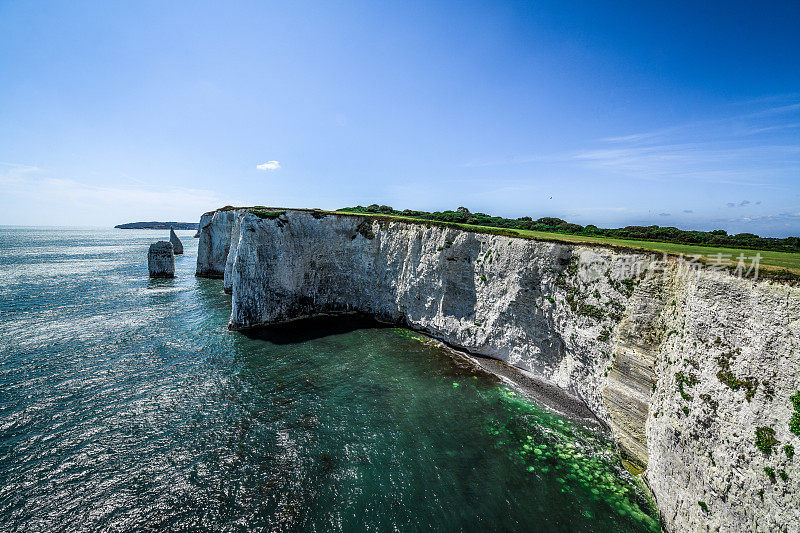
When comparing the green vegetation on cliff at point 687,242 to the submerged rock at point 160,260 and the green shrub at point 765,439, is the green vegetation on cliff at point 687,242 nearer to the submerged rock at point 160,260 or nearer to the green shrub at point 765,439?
the green shrub at point 765,439

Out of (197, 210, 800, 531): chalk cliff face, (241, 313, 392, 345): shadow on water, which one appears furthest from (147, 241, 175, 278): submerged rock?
(241, 313, 392, 345): shadow on water

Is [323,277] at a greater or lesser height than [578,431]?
greater

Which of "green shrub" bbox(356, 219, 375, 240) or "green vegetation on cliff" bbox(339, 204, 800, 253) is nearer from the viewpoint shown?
"green vegetation on cliff" bbox(339, 204, 800, 253)

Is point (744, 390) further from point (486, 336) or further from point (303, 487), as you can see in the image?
point (303, 487)

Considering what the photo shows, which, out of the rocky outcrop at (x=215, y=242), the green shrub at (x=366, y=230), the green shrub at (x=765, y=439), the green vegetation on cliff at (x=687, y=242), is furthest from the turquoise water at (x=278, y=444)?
the rocky outcrop at (x=215, y=242)

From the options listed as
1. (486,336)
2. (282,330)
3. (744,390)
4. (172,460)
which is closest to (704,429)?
(744,390)

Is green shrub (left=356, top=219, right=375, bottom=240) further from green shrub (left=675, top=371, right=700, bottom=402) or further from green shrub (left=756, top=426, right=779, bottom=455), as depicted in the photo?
green shrub (left=756, top=426, right=779, bottom=455)

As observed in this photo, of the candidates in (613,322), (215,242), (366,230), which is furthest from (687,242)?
(215,242)
